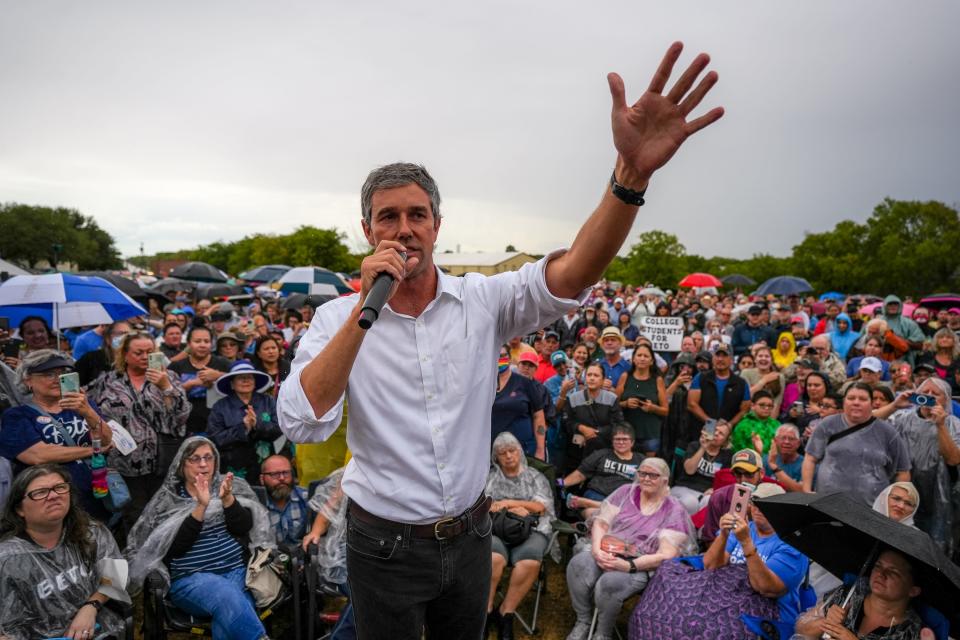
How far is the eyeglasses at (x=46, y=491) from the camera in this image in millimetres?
3197

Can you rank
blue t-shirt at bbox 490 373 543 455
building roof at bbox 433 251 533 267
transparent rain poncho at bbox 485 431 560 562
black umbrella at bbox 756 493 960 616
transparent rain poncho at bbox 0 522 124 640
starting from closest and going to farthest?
black umbrella at bbox 756 493 960 616
transparent rain poncho at bbox 0 522 124 640
transparent rain poncho at bbox 485 431 560 562
blue t-shirt at bbox 490 373 543 455
building roof at bbox 433 251 533 267

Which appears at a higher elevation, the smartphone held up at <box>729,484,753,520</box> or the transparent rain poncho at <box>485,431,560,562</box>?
the smartphone held up at <box>729,484,753,520</box>

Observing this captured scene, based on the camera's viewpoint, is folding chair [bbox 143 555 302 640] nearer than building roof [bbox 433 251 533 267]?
Yes

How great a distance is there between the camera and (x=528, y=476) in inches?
195

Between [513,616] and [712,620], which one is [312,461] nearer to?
[513,616]

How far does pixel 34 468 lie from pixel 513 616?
3089 mm

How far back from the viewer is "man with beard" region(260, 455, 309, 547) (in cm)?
446

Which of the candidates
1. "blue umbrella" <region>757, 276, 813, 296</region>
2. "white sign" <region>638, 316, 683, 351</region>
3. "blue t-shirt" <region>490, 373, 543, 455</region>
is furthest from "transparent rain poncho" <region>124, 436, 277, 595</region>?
"blue umbrella" <region>757, 276, 813, 296</region>

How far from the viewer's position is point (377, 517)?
1508mm

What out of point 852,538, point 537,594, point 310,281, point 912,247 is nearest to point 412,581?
point 852,538

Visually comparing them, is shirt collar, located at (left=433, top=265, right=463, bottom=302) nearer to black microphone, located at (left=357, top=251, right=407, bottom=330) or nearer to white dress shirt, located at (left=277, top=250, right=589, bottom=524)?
white dress shirt, located at (left=277, top=250, right=589, bottom=524)

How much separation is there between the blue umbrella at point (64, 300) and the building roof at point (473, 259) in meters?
59.4

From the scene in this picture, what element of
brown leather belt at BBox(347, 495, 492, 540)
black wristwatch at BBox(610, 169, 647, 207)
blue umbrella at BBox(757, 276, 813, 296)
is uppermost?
black wristwatch at BBox(610, 169, 647, 207)

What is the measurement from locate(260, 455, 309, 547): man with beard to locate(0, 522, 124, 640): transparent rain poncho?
1.24 m
